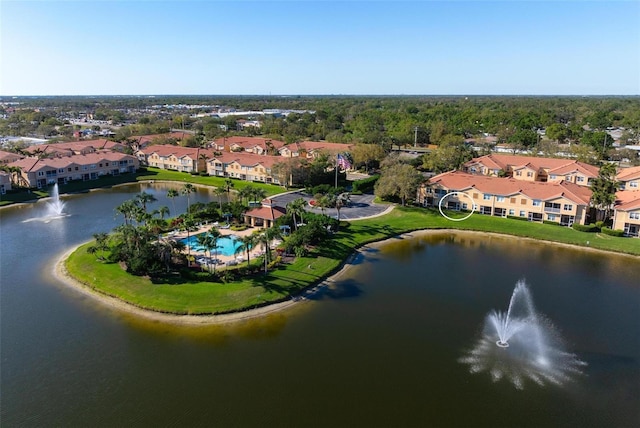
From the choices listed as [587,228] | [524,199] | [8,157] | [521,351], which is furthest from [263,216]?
[8,157]

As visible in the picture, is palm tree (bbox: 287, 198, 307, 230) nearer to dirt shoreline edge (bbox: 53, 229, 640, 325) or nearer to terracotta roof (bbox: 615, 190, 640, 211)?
dirt shoreline edge (bbox: 53, 229, 640, 325)

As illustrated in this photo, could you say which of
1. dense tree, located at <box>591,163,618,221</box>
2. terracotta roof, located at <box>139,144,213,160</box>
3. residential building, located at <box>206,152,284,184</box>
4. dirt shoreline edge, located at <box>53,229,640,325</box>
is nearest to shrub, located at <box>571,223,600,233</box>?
dense tree, located at <box>591,163,618,221</box>

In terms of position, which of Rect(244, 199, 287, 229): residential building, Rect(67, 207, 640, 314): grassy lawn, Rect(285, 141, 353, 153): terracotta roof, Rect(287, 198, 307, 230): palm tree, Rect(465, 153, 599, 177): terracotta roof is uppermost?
Rect(285, 141, 353, 153): terracotta roof

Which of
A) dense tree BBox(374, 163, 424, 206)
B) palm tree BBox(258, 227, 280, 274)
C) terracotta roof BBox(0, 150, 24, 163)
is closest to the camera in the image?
palm tree BBox(258, 227, 280, 274)

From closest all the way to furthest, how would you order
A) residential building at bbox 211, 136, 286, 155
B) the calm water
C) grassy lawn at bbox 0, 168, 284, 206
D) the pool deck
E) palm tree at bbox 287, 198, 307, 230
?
the calm water < the pool deck < palm tree at bbox 287, 198, 307, 230 < grassy lawn at bbox 0, 168, 284, 206 < residential building at bbox 211, 136, 286, 155

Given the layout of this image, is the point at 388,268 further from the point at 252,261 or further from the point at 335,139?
the point at 335,139

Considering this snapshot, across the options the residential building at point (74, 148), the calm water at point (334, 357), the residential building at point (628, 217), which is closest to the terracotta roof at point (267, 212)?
the calm water at point (334, 357)

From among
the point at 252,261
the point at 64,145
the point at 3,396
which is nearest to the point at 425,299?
the point at 252,261

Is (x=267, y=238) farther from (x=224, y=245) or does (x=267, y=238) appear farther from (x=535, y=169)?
(x=535, y=169)
